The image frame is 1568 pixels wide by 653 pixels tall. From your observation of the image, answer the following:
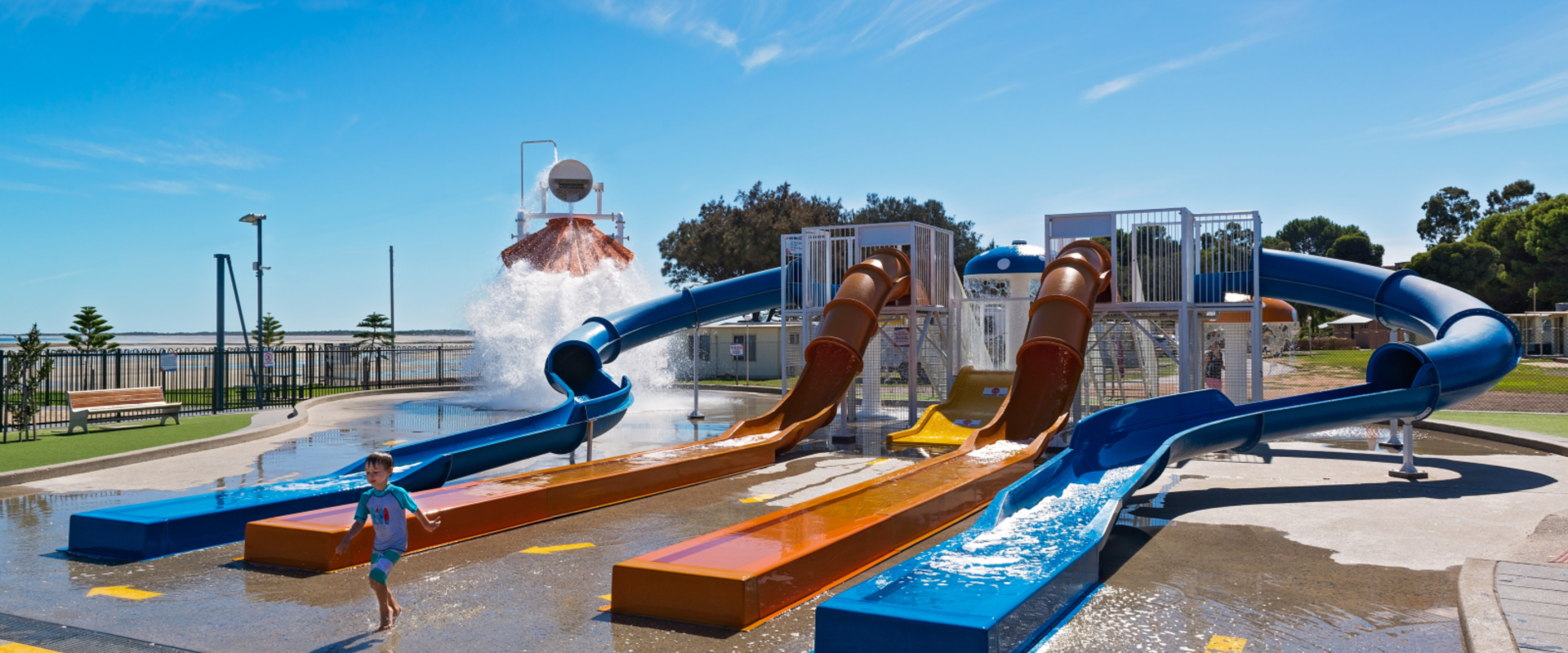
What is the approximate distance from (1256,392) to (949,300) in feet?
18.0

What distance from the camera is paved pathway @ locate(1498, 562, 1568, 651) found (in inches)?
205

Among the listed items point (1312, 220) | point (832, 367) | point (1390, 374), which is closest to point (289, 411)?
point (832, 367)

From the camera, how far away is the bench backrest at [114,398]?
17.6 metres

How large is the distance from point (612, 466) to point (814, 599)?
514 centimetres

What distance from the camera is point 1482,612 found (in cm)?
576

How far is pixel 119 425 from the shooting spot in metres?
18.8

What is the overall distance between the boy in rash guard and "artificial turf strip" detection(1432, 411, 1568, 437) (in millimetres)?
17123

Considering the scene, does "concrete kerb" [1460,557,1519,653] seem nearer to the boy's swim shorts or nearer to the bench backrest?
the boy's swim shorts

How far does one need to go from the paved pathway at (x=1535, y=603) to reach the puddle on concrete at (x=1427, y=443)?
21.7ft

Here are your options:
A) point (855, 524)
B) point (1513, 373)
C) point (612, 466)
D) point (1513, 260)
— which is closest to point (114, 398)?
point (612, 466)

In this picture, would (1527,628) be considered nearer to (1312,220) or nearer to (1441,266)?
(1441,266)

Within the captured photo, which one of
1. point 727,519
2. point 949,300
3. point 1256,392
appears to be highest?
point 949,300

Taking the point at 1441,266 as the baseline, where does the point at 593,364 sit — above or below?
below

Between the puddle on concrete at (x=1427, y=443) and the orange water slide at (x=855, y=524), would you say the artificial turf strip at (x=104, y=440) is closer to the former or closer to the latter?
the orange water slide at (x=855, y=524)
